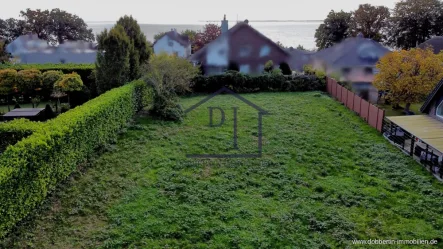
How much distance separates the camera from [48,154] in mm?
8688

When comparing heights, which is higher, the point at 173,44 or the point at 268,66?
the point at 173,44

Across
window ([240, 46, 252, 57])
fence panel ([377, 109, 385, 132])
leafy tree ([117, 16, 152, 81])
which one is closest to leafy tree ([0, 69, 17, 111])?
leafy tree ([117, 16, 152, 81])

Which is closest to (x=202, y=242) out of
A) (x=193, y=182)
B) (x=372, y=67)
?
(x=193, y=182)

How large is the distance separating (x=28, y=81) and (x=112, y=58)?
5.94 m

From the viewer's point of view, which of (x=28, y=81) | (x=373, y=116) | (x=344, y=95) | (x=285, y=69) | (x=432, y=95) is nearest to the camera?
(x=432, y=95)

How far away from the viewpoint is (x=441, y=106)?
14828mm

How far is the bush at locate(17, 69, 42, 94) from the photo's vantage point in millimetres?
20203

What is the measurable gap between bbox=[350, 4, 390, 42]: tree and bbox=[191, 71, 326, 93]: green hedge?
21.9 m

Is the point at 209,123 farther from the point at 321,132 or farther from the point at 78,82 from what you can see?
the point at 78,82

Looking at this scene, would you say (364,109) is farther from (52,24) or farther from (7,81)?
(52,24)

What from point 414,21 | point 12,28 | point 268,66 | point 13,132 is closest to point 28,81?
point 13,132

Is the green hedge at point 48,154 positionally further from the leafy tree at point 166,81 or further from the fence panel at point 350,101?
the fence panel at point 350,101

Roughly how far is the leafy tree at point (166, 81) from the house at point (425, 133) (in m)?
9.45

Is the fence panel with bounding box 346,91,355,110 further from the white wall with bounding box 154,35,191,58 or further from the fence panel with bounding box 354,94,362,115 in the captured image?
the white wall with bounding box 154,35,191,58
